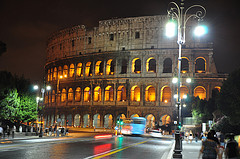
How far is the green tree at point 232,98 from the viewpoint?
2769cm

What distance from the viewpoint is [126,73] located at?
5797cm

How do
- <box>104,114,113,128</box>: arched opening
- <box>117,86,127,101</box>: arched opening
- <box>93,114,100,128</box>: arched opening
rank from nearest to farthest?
1. <box>117,86,127,101</box>: arched opening
2. <box>104,114,113,128</box>: arched opening
3. <box>93,114,100,128</box>: arched opening

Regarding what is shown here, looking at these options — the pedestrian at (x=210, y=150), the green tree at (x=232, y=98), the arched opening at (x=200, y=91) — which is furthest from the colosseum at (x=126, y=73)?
the pedestrian at (x=210, y=150)

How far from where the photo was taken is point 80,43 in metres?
63.9

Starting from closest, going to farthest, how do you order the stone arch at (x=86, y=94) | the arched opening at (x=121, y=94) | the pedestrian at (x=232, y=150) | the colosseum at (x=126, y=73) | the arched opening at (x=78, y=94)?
the pedestrian at (x=232, y=150) < the colosseum at (x=126, y=73) < the arched opening at (x=121, y=94) < the stone arch at (x=86, y=94) < the arched opening at (x=78, y=94)

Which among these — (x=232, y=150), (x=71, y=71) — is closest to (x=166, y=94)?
(x=71, y=71)

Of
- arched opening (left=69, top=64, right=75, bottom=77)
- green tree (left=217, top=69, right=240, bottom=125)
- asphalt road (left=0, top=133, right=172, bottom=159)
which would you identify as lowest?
asphalt road (left=0, top=133, right=172, bottom=159)

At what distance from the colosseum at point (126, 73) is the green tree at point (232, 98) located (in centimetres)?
2205

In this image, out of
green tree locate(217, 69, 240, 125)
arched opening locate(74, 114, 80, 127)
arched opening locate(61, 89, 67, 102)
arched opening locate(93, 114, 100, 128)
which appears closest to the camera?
green tree locate(217, 69, 240, 125)

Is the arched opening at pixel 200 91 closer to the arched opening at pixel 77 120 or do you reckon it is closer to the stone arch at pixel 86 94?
the stone arch at pixel 86 94

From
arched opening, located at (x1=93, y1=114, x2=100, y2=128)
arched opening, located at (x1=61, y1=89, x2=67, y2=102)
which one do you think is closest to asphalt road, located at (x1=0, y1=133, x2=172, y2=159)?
arched opening, located at (x1=93, y1=114, x2=100, y2=128)

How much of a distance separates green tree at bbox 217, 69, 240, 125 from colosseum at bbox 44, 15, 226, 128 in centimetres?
2205

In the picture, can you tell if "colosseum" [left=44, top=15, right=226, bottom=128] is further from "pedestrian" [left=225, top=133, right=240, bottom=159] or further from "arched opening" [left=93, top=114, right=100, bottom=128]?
"pedestrian" [left=225, top=133, right=240, bottom=159]

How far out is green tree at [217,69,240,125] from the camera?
90.8ft
